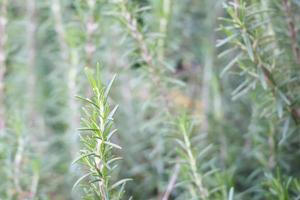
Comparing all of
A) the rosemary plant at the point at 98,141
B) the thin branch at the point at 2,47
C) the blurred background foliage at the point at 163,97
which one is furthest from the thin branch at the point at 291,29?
the thin branch at the point at 2,47

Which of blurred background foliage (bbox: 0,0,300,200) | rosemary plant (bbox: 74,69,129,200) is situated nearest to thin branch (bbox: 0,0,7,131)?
blurred background foliage (bbox: 0,0,300,200)

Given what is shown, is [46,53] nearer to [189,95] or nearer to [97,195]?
[189,95]

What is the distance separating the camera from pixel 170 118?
3.45 feet

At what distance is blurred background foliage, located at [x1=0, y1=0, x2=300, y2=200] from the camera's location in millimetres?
914

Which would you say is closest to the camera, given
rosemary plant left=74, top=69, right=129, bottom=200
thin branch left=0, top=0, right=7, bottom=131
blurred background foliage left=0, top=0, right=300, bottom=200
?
rosemary plant left=74, top=69, right=129, bottom=200

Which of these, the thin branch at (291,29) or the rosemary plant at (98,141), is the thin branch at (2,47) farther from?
the thin branch at (291,29)

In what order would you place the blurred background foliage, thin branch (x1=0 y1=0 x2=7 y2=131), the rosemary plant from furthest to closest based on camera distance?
1. thin branch (x1=0 y1=0 x2=7 y2=131)
2. the blurred background foliage
3. the rosemary plant

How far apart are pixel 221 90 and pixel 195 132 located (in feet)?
0.58

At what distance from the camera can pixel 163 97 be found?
110 cm

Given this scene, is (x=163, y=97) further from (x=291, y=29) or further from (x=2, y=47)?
(x=2, y=47)

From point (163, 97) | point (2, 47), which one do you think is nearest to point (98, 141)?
point (163, 97)

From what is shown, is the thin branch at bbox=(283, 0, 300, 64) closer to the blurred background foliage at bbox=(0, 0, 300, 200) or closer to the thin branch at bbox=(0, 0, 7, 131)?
the blurred background foliage at bbox=(0, 0, 300, 200)

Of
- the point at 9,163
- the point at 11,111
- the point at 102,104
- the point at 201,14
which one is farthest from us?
the point at 201,14

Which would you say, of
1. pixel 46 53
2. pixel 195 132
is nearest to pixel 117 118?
pixel 195 132
